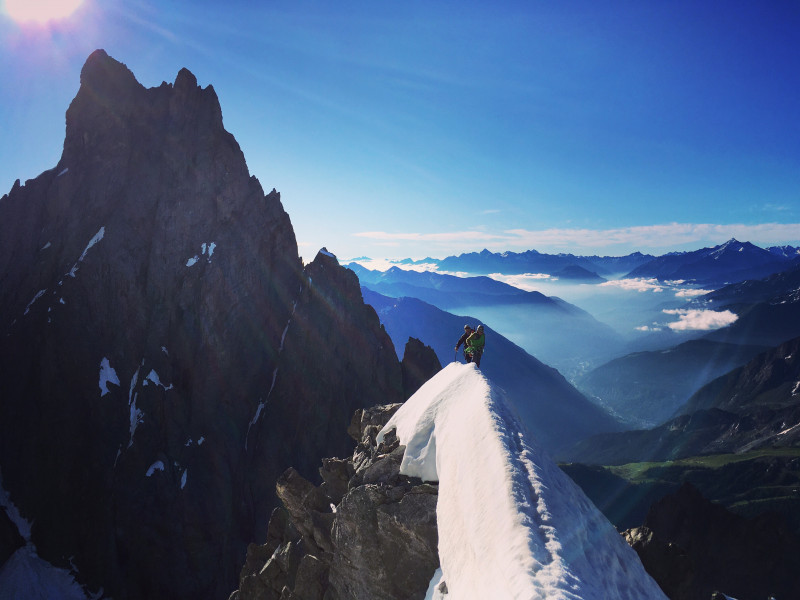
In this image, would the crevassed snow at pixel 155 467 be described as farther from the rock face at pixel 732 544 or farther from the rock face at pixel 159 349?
the rock face at pixel 732 544

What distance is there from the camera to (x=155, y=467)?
76.8 meters

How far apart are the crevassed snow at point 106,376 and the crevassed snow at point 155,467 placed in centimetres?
1674

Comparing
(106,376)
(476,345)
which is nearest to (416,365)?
(106,376)

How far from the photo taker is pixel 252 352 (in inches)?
3521

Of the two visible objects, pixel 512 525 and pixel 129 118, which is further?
pixel 129 118

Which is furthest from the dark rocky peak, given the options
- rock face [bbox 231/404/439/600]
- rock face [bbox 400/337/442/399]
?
rock face [bbox 231/404/439/600]

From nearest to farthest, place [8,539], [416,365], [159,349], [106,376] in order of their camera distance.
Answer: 1. [8,539]
2. [106,376]
3. [159,349]
4. [416,365]

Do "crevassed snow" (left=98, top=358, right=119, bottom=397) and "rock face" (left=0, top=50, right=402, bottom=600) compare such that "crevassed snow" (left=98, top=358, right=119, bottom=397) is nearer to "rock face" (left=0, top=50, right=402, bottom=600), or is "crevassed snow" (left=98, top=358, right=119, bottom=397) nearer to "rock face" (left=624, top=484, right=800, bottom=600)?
"rock face" (left=0, top=50, right=402, bottom=600)

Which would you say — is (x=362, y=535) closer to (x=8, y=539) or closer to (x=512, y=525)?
(x=512, y=525)

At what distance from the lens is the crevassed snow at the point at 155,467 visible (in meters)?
76.4

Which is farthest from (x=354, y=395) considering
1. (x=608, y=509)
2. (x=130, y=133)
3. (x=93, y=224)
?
(x=608, y=509)

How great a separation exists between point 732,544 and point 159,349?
13394cm

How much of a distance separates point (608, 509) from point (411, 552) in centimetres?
22340

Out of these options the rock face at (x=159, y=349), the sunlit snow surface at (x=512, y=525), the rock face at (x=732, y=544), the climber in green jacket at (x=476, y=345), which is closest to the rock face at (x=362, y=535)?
the sunlit snow surface at (x=512, y=525)
